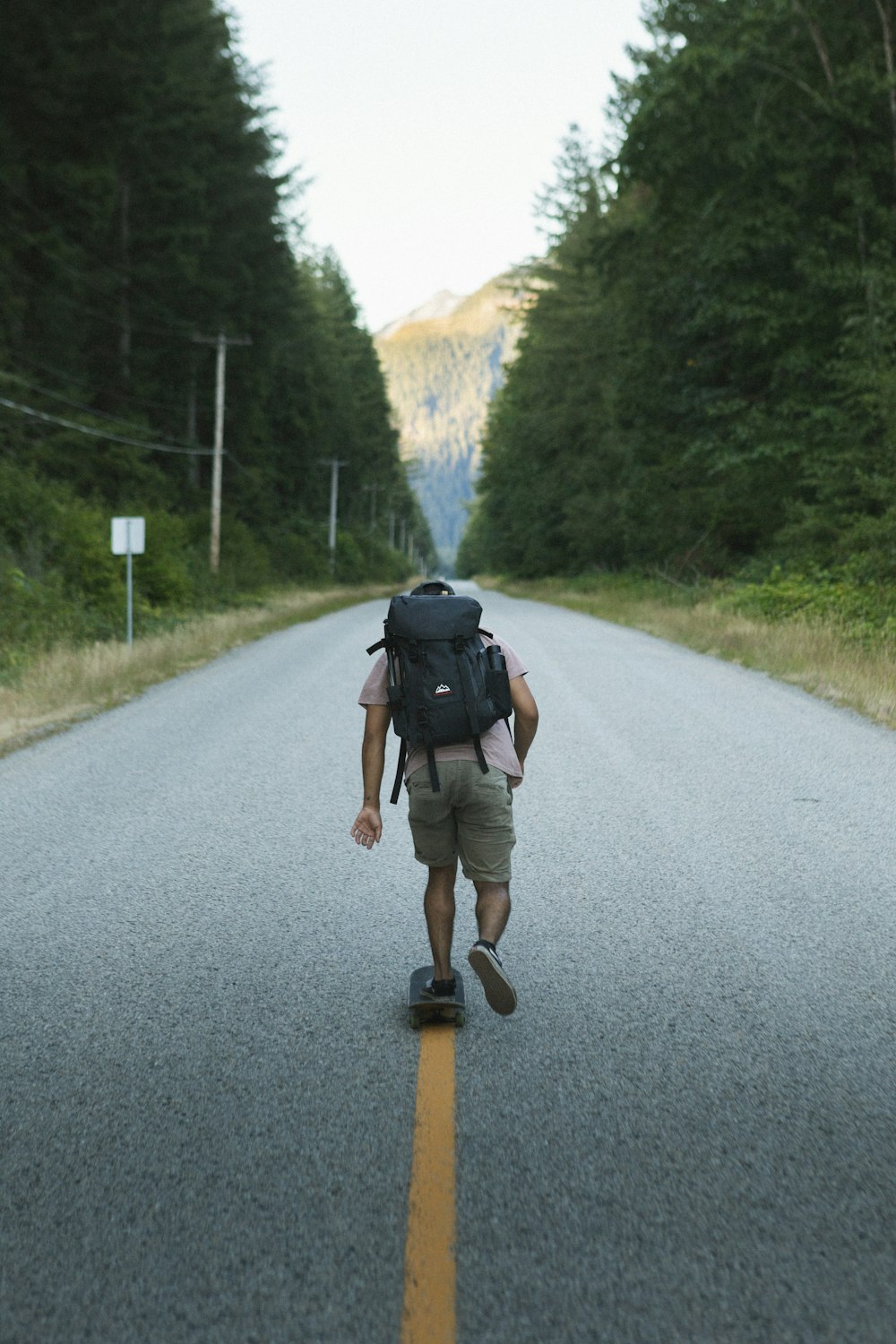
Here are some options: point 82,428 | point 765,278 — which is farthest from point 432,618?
point 82,428

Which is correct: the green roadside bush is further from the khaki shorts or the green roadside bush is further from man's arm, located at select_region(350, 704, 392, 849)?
Answer: the khaki shorts

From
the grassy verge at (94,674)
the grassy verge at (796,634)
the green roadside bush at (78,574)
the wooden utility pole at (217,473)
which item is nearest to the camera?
the grassy verge at (94,674)

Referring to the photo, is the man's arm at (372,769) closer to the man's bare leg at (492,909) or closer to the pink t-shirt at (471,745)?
the pink t-shirt at (471,745)

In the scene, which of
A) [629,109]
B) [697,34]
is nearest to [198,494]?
[629,109]

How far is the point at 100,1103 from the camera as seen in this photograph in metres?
3.47

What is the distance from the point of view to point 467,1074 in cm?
367

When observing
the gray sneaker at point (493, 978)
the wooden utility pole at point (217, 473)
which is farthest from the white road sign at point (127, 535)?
the wooden utility pole at point (217, 473)

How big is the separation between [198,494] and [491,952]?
136 feet

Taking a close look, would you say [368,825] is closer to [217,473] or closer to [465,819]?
[465,819]

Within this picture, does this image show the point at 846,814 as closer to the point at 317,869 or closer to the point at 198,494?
the point at 317,869

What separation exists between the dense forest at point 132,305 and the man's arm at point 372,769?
13951 mm

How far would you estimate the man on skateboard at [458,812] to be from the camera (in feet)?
12.8

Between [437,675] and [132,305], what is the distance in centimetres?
3692

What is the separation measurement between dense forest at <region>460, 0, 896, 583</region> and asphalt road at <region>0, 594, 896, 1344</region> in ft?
42.7
